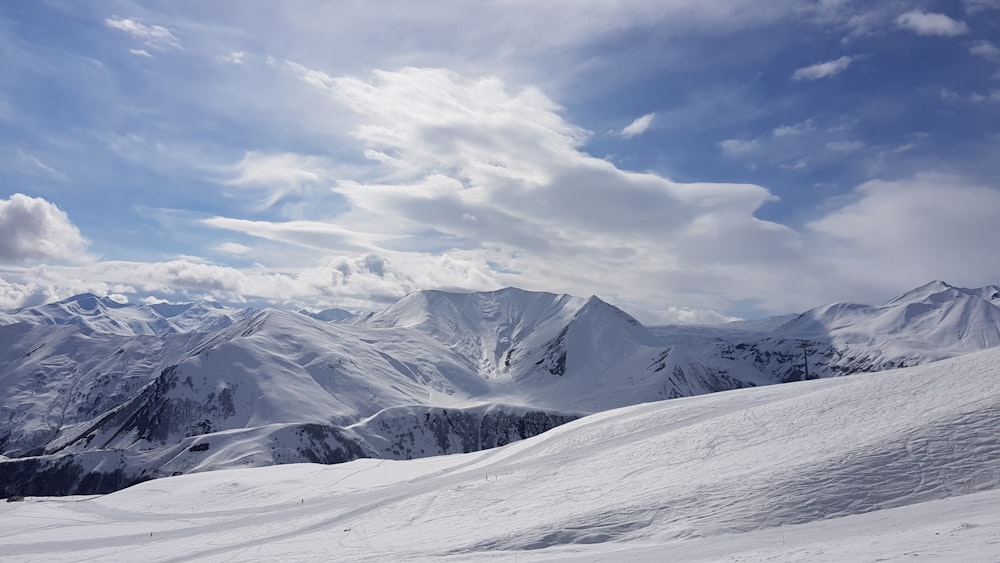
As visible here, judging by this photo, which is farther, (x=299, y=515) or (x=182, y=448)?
(x=182, y=448)

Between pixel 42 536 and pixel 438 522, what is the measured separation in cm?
2966

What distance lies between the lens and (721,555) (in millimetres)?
20250

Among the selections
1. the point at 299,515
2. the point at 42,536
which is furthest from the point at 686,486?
the point at 42,536

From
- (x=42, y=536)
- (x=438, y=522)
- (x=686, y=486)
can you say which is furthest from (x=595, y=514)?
(x=42, y=536)

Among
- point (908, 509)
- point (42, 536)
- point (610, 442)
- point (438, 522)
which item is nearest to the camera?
point (908, 509)

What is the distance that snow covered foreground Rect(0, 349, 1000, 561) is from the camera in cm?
2250

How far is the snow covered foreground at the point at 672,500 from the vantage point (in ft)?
73.8

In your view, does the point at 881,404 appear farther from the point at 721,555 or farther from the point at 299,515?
the point at 299,515

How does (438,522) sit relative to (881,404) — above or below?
below

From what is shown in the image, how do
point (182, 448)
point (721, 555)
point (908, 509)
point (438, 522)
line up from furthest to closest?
1. point (182, 448)
2. point (438, 522)
3. point (908, 509)
4. point (721, 555)

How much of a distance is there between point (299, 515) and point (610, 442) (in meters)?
23.2

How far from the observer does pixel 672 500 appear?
2762cm

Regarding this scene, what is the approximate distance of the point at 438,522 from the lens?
3484 centimetres

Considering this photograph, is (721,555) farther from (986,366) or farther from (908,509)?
(986,366)
